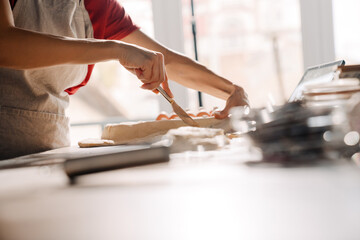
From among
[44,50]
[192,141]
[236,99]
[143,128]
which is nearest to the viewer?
[192,141]

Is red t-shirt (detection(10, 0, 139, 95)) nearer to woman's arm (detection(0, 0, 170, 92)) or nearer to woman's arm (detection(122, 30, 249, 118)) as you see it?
woman's arm (detection(122, 30, 249, 118))

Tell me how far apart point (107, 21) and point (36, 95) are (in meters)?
0.40

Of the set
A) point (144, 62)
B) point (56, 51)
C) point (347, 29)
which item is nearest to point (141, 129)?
point (144, 62)

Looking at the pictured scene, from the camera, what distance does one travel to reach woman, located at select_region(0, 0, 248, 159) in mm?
819

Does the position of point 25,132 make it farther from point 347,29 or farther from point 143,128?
point 347,29

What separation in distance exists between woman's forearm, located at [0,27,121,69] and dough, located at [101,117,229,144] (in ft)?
0.60

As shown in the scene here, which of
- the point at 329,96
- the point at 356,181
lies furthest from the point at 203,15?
the point at 356,181

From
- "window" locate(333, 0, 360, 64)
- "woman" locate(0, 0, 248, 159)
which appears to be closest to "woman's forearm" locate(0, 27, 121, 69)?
"woman" locate(0, 0, 248, 159)

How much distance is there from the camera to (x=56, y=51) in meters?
0.82

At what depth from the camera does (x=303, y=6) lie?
2.08 metres

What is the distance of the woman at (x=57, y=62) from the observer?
0.82 m

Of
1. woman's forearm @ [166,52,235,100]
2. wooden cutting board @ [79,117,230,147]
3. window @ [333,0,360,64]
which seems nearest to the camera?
wooden cutting board @ [79,117,230,147]

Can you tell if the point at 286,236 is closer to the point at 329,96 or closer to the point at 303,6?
the point at 329,96

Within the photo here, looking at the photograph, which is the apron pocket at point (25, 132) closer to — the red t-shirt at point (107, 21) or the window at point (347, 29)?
the red t-shirt at point (107, 21)
